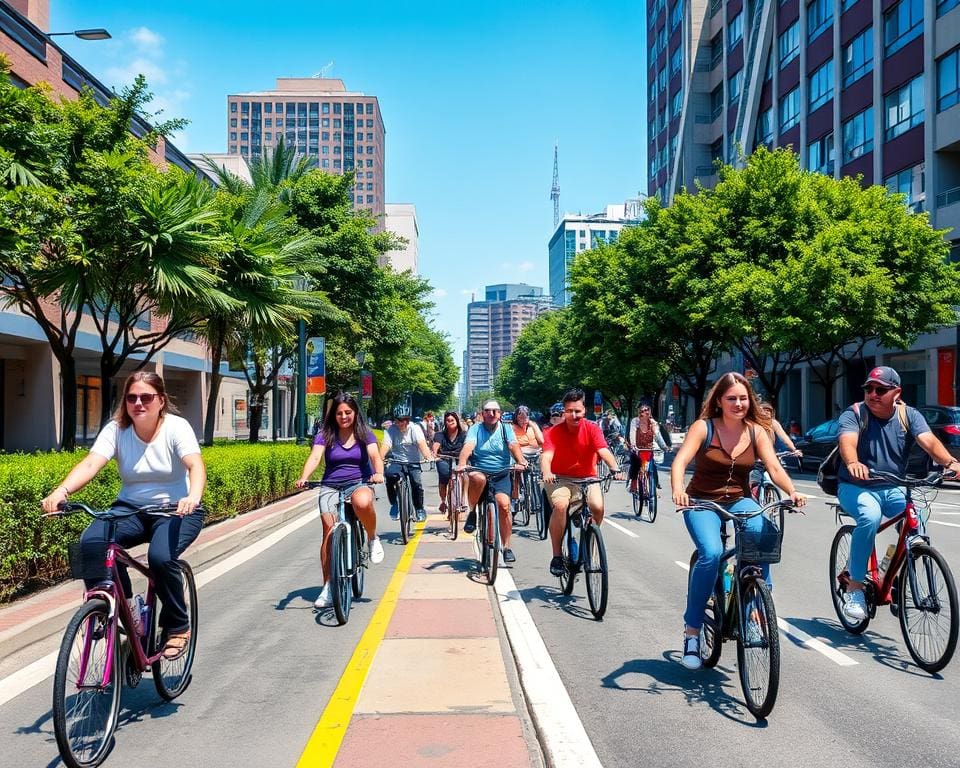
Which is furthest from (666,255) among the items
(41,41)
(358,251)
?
(41,41)

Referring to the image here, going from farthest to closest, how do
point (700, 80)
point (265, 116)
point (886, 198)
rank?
point (265, 116), point (700, 80), point (886, 198)

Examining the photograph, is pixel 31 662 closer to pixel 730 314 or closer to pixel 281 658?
pixel 281 658

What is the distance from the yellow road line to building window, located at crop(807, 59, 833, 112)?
3939 cm

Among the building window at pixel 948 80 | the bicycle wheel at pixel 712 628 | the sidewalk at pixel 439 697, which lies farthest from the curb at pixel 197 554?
the building window at pixel 948 80

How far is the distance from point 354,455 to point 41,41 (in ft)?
78.0

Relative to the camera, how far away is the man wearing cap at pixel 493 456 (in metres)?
8.95

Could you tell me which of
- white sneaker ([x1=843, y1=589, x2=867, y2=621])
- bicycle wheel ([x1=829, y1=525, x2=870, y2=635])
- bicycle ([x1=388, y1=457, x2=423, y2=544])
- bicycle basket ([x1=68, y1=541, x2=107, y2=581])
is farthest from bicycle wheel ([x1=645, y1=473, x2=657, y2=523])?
bicycle basket ([x1=68, y1=541, x2=107, y2=581])

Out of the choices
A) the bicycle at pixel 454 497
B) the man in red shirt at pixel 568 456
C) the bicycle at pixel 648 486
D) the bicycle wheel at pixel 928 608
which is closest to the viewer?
the bicycle wheel at pixel 928 608

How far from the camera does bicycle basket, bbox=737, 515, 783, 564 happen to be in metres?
4.79

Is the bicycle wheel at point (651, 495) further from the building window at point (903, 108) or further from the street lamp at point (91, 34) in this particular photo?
the building window at point (903, 108)

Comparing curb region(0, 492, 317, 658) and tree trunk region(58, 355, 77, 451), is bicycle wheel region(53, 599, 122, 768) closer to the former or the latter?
curb region(0, 492, 317, 658)

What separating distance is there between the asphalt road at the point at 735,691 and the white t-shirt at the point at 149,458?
8.32 feet

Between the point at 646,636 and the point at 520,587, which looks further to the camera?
the point at 520,587

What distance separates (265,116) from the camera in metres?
160
